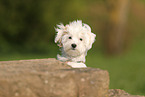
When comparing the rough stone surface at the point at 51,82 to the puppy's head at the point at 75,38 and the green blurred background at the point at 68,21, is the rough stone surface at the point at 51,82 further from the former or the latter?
the green blurred background at the point at 68,21

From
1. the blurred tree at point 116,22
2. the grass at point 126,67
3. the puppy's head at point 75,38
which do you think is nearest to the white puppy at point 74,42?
the puppy's head at point 75,38

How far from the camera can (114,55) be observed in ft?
42.4

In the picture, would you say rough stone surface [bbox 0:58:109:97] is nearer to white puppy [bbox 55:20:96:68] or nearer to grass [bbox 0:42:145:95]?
white puppy [bbox 55:20:96:68]

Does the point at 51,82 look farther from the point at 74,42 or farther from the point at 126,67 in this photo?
the point at 126,67

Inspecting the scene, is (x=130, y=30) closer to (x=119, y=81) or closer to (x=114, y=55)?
(x=114, y=55)

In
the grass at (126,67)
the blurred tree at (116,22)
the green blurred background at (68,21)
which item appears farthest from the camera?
the green blurred background at (68,21)

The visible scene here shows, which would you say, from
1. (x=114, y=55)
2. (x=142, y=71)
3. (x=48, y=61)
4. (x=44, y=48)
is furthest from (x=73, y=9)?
(x=48, y=61)

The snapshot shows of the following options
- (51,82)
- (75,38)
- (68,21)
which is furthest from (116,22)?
(51,82)

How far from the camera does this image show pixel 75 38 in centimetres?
485

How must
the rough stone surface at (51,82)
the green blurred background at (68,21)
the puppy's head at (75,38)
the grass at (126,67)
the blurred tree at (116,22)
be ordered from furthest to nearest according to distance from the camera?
the green blurred background at (68,21) < the blurred tree at (116,22) < the grass at (126,67) < the puppy's head at (75,38) < the rough stone surface at (51,82)

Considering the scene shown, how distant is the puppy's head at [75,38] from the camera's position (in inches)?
189

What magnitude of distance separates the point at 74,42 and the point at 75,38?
0.11 metres

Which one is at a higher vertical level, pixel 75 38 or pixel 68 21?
pixel 68 21

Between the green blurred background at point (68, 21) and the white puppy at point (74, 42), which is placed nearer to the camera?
the white puppy at point (74, 42)
